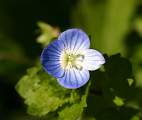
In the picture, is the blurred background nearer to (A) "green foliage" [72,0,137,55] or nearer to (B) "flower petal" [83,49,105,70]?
(A) "green foliage" [72,0,137,55]

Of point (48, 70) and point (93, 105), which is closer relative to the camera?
point (48, 70)

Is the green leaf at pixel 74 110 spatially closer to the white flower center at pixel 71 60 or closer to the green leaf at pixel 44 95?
the green leaf at pixel 44 95

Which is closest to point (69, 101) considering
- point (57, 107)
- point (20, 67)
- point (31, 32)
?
point (57, 107)

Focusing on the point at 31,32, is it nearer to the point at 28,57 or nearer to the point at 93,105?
the point at 28,57

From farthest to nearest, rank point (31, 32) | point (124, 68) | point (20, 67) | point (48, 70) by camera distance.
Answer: point (31, 32), point (20, 67), point (124, 68), point (48, 70)

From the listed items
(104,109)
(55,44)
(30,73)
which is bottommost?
Result: (104,109)

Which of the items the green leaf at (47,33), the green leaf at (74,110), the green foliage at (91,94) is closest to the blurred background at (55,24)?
the green leaf at (47,33)

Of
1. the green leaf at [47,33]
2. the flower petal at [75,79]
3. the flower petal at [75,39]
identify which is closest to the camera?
the flower petal at [75,79]

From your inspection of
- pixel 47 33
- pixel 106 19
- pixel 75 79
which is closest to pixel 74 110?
pixel 75 79
